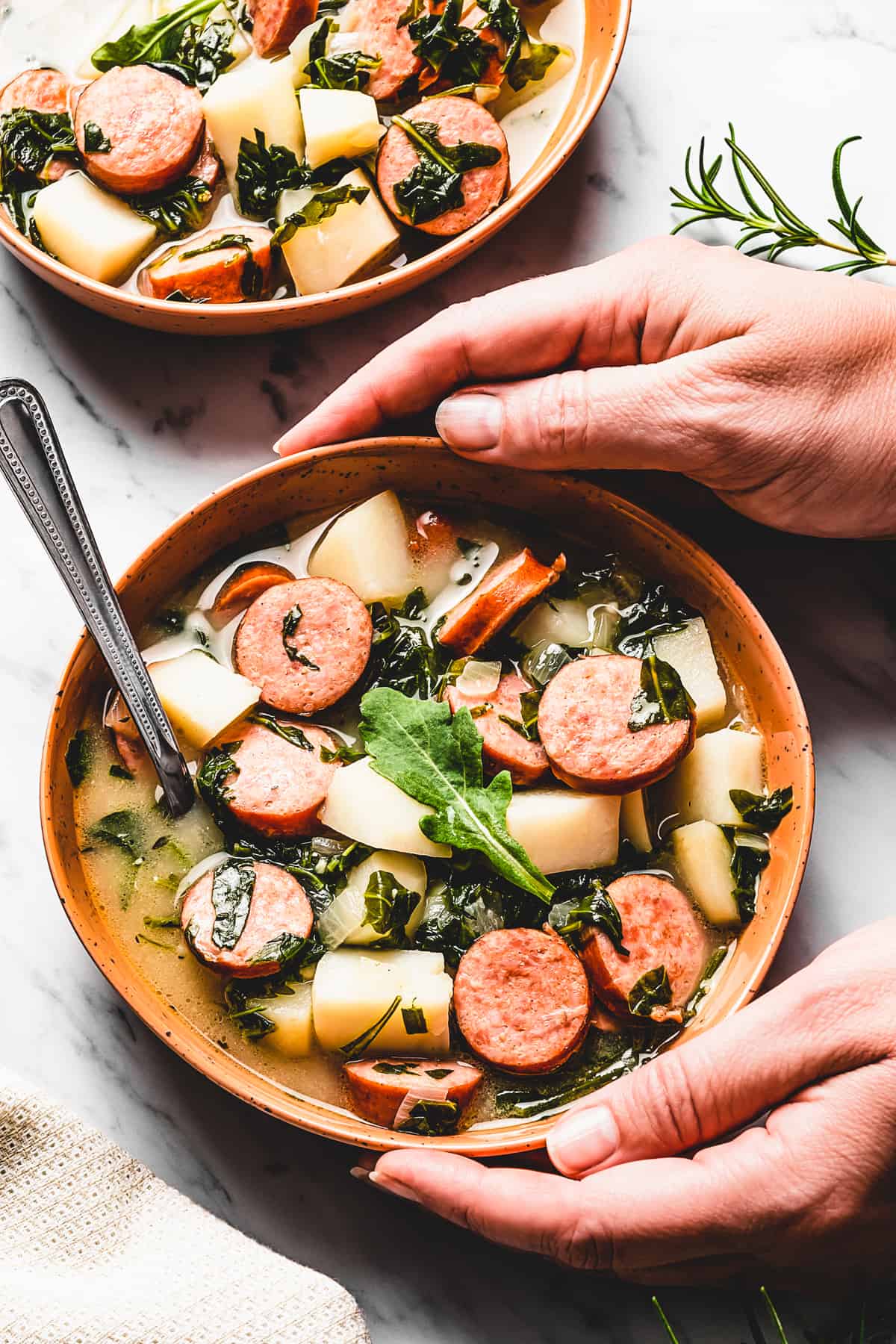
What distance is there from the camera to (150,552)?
2.10 metres

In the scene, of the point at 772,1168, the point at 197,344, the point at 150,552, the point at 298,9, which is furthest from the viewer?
the point at 197,344

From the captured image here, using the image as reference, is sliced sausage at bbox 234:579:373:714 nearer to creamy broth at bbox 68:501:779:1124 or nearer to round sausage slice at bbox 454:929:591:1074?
creamy broth at bbox 68:501:779:1124

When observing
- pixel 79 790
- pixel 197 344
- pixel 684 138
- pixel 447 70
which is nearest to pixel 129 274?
pixel 197 344

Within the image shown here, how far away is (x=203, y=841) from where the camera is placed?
7.20 feet

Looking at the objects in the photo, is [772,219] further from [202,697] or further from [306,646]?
[202,697]

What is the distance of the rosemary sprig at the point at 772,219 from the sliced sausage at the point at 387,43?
555 millimetres

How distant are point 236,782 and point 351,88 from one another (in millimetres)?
1306

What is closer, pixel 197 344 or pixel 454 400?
pixel 454 400

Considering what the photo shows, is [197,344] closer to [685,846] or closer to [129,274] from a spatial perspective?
[129,274]

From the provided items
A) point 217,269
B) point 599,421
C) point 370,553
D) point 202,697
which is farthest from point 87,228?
point 599,421

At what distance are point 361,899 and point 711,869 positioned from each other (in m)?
0.60

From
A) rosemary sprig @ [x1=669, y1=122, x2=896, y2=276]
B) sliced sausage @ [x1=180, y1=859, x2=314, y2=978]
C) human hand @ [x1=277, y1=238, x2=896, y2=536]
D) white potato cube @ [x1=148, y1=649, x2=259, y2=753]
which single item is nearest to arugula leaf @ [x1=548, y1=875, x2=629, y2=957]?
sliced sausage @ [x1=180, y1=859, x2=314, y2=978]

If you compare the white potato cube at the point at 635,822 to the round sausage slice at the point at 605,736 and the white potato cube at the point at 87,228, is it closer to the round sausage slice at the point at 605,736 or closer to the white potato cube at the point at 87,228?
the round sausage slice at the point at 605,736

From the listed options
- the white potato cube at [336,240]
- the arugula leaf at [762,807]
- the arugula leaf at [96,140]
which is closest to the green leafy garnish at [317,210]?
the white potato cube at [336,240]
